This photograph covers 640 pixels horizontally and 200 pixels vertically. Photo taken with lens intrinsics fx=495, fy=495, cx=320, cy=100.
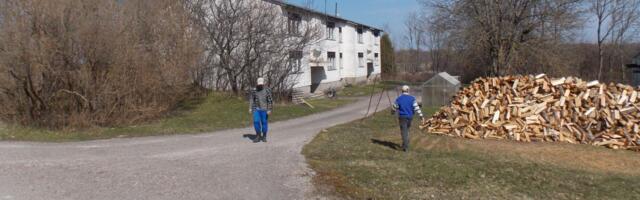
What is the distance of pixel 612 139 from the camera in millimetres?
12508

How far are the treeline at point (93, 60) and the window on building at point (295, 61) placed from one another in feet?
20.9

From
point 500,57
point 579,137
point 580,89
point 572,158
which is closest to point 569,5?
point 500,57

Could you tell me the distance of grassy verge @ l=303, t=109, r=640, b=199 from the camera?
23.7 feet

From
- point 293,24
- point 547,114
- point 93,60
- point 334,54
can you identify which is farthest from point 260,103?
point 334,54

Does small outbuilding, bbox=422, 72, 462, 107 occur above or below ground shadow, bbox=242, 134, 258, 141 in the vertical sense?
above

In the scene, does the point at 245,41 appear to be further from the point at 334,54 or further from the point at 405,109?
the point at 334,54

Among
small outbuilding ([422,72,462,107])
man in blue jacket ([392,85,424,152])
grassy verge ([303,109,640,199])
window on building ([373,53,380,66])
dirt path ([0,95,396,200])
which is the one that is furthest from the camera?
window on building ([373,53,380,66])

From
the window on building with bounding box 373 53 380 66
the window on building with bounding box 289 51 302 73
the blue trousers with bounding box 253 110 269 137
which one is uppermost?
the window on building with bounding box 373 53 380 66

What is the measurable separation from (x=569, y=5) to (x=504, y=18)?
10.5ft

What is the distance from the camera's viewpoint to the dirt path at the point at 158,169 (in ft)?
22.0

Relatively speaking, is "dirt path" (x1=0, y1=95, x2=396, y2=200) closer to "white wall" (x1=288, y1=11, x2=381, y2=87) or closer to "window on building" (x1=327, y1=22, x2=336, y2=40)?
"white wall" (x1=288, y1=11, x2=381, y2=87)

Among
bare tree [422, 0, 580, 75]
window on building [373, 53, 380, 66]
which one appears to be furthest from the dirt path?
window on building [373, 53, 380, 66]

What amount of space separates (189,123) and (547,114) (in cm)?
1045

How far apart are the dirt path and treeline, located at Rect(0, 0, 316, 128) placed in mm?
2709
